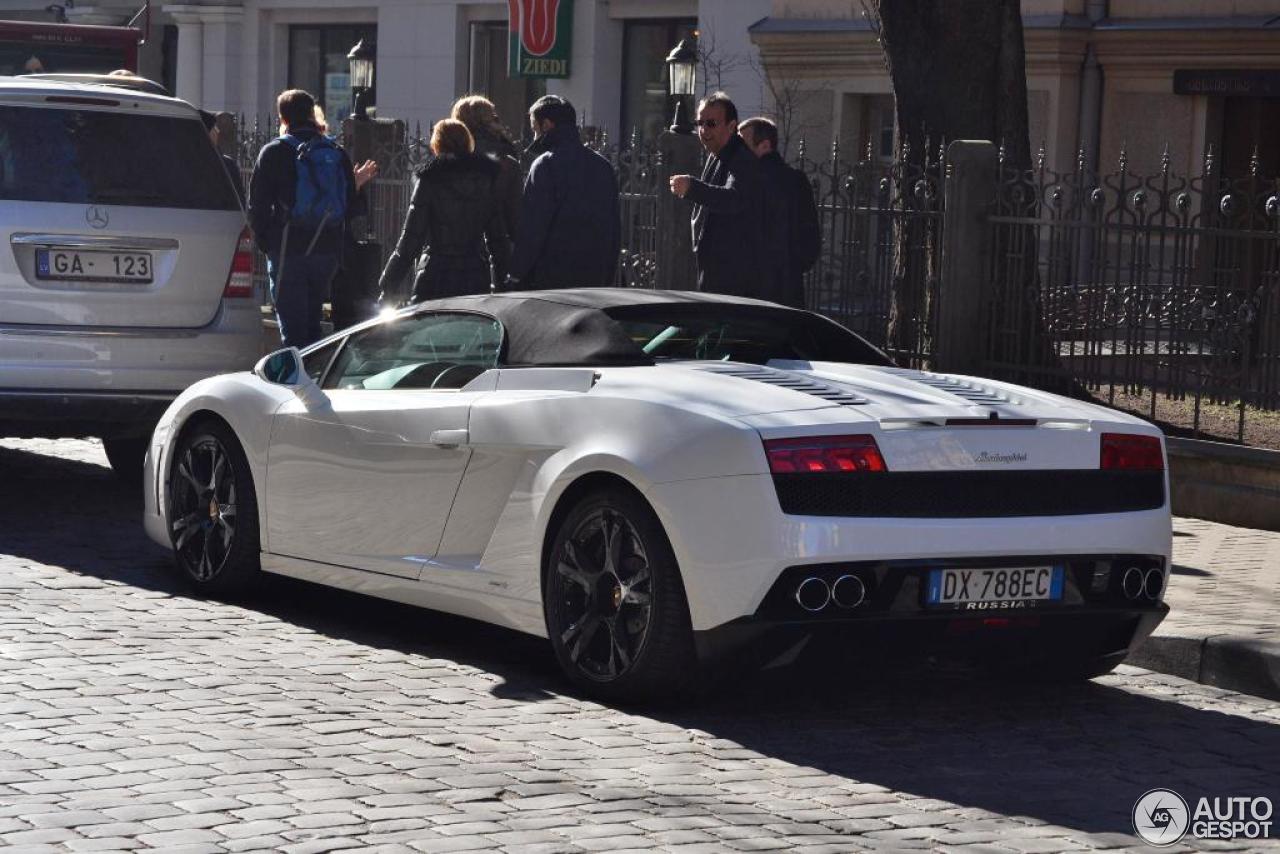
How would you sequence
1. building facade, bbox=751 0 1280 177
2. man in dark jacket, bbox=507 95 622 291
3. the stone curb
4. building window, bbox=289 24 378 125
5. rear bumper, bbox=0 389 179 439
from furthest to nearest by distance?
building window, bbox=289 24 378 125, building facade, bbox=751 0 1280 177, man in dark jacket, bbox=507 95 622 291, rear bumper, bbox=0 389 179 439, the stone curb

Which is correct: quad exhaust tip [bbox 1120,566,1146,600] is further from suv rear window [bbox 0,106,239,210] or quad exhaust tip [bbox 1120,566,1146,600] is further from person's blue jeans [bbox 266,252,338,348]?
person's blue jeans [bbox 266,252,338,348]

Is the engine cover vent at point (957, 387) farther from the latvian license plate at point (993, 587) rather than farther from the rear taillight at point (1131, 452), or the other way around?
the latvian license plate at point (993, 587)

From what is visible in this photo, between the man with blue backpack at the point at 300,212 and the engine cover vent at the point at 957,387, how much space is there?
633 cm

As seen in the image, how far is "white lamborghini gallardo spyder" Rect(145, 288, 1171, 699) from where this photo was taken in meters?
6.84

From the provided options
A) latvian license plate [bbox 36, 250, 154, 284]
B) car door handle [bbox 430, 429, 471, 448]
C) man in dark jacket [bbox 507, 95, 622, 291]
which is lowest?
car door handle [bbox 430, 429, 471, 448]

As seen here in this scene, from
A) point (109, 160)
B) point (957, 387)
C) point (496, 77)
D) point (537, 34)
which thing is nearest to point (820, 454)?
point (957, 387)

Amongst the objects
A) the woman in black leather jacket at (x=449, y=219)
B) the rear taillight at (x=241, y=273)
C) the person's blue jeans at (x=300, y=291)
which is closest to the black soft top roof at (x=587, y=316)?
the rear taillight at (x=241, y=273)

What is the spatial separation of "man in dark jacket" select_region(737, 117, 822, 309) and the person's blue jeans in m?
2.72

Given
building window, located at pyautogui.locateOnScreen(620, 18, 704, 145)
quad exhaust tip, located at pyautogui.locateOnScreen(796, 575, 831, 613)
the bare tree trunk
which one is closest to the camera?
quad exhaust tip, located at pyautogui.locateOnScreen(796, 575, 831, 613)

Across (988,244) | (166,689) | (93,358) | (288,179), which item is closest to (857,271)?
(988,244)

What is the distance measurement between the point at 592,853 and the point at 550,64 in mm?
26891

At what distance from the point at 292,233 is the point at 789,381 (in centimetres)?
692

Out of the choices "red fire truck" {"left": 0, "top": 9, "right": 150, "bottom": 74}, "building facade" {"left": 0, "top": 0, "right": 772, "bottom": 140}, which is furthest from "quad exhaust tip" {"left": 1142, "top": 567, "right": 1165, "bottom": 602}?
"red fire truck" {"left": 0, "top": 9, "right": 150, "bottom": 74}

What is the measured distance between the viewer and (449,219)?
43.3ft
